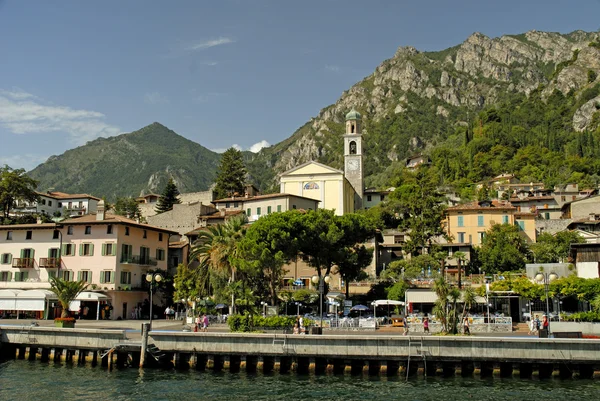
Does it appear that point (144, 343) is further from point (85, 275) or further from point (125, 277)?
point (85, 275)

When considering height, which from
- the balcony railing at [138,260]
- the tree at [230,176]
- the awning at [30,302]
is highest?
the tree at [230,176]

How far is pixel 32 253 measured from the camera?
58.1 metres

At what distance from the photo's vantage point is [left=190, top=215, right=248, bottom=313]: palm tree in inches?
1841

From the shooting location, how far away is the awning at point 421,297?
46531mm

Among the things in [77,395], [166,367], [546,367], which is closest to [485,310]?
[546,367]

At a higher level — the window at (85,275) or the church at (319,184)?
the church at (319,184)

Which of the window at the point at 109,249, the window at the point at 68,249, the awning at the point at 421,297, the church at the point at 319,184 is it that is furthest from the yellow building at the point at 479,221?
the window at the point at 68,249

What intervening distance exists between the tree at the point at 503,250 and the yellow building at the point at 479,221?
3702 millimetres

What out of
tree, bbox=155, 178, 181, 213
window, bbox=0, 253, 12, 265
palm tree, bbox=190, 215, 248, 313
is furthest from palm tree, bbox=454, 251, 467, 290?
tree, bbox=155, 178, 181, 213

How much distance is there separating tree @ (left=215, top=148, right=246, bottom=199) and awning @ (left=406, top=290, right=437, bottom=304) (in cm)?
5964

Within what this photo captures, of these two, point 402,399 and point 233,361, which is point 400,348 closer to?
point 402,399

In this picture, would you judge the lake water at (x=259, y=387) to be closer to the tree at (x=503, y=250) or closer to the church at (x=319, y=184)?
the tree at (x=503, y=250)

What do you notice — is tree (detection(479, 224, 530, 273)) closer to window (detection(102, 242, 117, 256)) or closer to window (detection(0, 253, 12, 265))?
window (detection(102, 242, 117, 256))

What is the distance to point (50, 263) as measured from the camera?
185 feet
